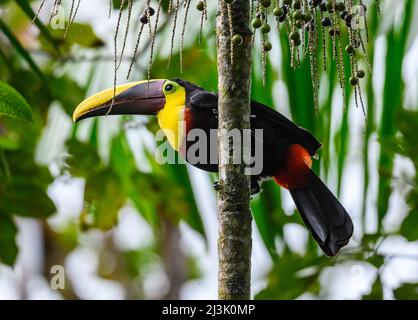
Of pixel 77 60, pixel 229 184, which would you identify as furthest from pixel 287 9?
pixel 77 60

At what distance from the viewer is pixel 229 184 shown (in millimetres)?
1680

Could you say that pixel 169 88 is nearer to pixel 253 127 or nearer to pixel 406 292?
pixel 253 127

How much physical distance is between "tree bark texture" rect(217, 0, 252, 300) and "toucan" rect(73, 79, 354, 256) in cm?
22

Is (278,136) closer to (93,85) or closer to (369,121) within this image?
(369,121)

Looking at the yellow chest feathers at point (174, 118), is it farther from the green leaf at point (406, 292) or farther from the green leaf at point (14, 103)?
the green leaf at point (406, 292)

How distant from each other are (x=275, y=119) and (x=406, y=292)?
92cm

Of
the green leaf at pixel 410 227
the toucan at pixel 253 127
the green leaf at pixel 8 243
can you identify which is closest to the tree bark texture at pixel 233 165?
the toucan at pixel 253 127

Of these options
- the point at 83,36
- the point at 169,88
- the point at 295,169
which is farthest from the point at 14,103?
the point at 83,36

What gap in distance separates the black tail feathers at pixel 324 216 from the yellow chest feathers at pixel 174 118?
37 cm

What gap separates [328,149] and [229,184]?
72cm

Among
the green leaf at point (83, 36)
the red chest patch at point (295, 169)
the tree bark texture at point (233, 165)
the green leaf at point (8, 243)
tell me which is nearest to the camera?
the tree bark texture at point (233, 165)

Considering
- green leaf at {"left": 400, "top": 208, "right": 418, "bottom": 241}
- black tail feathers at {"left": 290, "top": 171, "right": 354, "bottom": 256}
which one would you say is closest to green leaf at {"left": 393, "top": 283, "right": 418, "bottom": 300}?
green leaf at {"left": 400, "top": 208, "right": 418, "bottom": 241}

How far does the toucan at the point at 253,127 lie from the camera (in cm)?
194

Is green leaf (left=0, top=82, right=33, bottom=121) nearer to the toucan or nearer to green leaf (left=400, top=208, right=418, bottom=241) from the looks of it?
the toucan
